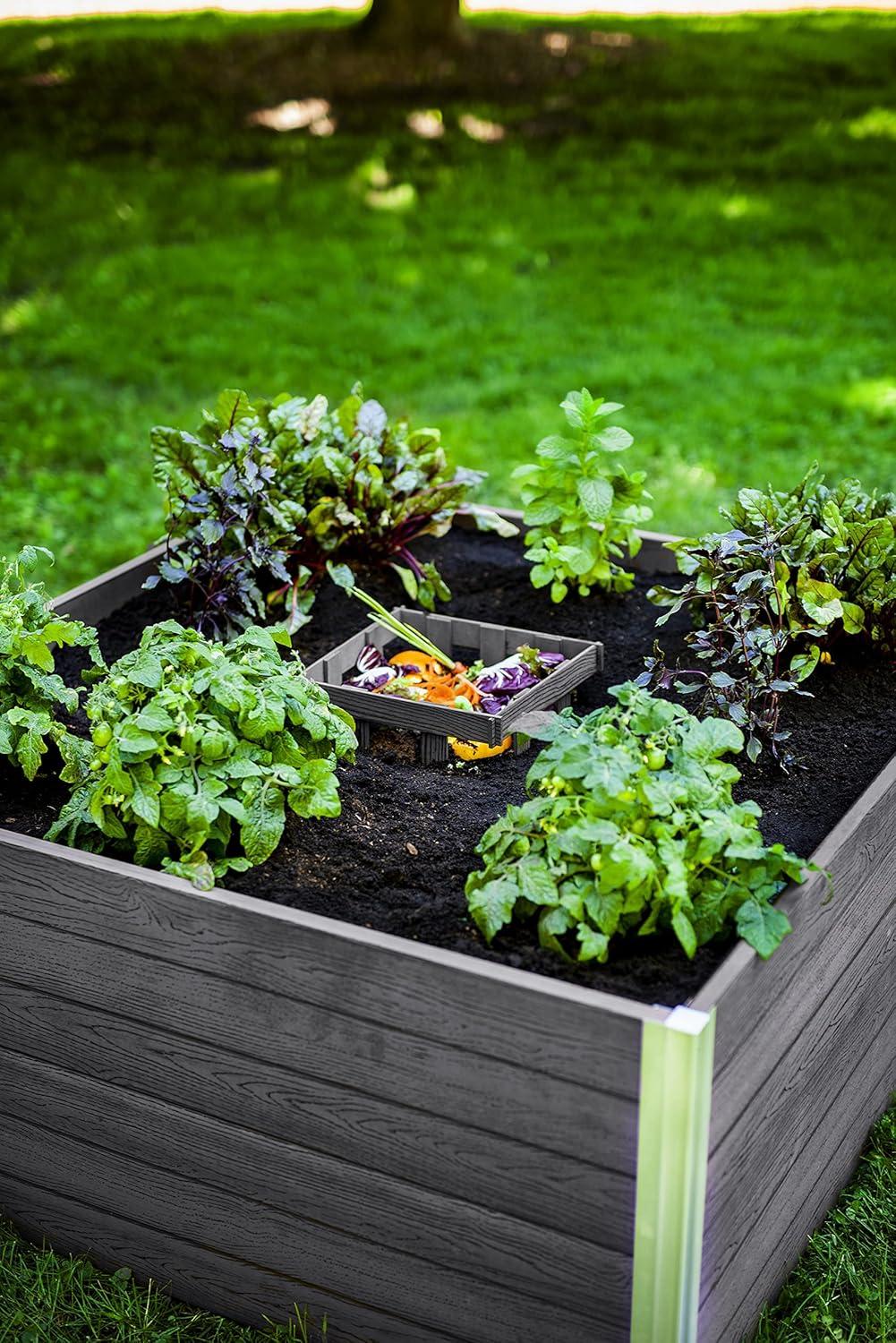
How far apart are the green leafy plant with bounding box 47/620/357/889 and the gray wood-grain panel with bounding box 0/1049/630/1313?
1.28 ft

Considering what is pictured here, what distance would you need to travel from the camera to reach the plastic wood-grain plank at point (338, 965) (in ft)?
6.65

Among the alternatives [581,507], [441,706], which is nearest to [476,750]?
[441,706]

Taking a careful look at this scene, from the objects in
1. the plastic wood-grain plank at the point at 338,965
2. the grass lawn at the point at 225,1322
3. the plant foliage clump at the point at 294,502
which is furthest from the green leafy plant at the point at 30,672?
the grass lawn at the point at 225,1322

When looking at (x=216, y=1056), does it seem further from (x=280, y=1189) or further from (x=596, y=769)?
(x=596, y=769)

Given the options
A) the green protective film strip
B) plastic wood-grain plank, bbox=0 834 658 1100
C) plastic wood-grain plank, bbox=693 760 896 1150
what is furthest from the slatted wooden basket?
the green protective film strip

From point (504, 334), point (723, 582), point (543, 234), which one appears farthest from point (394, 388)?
point (723, 582)

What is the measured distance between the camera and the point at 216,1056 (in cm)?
234

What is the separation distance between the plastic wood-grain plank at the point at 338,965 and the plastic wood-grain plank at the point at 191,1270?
536 mm

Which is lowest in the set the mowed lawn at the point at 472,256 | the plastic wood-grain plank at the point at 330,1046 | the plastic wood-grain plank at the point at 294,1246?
the mowed lawn at the point at 472,256

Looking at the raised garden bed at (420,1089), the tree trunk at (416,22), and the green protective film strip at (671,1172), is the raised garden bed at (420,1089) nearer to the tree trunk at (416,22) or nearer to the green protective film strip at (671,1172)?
the green protective film strip at (671,1172)

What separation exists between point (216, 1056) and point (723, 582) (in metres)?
1.50

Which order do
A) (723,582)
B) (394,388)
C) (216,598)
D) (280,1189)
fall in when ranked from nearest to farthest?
(280,1189) < (723,582) < (216,598) < (394,388)

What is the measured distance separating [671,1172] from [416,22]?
11233mm

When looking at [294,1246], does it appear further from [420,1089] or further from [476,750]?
[476,750]
